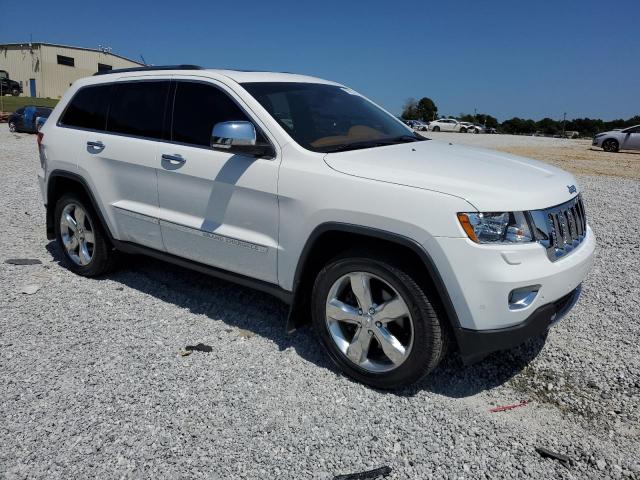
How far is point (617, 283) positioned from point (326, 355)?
3119 millimetres

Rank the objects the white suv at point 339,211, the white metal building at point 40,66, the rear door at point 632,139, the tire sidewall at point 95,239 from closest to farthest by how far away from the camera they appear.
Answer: the white suv at point 339,211, the tire sidewall at point 95,239, the rear door at point 632,139, the white metal building at point 40,66

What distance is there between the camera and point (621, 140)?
2305 cm

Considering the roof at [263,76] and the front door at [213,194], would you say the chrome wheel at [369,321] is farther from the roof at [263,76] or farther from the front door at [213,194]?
the roof at [263,76]

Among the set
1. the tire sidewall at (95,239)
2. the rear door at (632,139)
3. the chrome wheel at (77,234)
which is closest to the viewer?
the tire sidewall at (95,239)

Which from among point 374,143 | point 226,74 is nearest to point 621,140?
point 374,143

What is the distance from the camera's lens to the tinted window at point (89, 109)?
4633 mm

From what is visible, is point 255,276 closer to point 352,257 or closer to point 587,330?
point 352,257

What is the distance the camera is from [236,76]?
3891 mm

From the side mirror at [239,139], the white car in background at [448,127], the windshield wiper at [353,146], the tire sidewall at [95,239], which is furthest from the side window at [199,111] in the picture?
the white car in background at [448,127]

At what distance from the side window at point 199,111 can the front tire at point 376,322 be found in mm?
1348

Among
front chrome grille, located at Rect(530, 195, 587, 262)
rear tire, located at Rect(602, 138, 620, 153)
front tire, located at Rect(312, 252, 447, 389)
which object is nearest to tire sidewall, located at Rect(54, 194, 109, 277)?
front tire, located at Rect(312, 252, 447, 389)

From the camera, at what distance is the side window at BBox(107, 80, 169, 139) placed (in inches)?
164

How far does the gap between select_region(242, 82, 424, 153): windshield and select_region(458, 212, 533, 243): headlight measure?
109cm

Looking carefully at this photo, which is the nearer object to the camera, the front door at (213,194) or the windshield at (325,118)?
the front door at (213,194)
